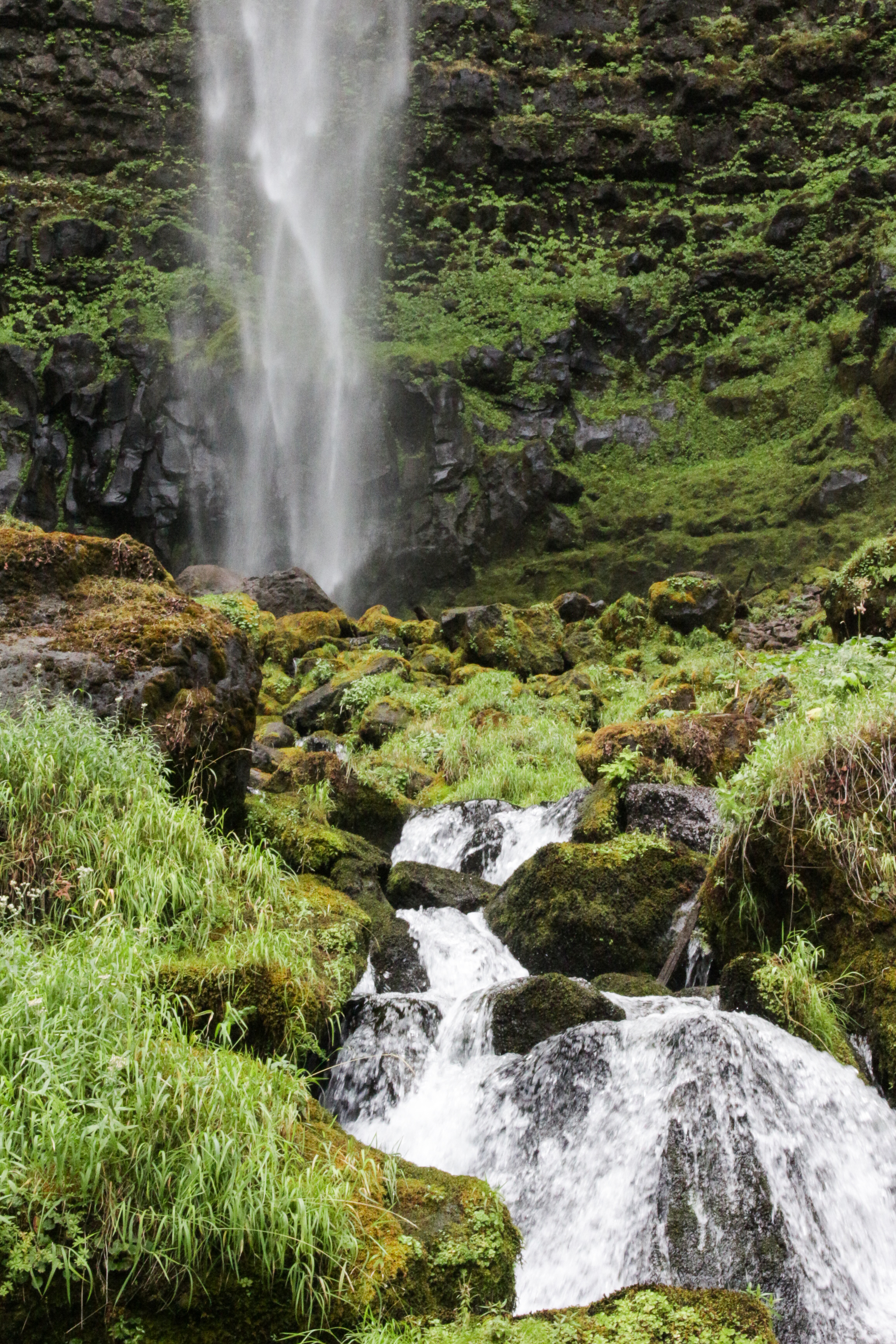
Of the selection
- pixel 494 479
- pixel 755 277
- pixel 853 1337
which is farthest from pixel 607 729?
pixel 755 277

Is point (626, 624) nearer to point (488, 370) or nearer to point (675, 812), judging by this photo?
point (675, 812)

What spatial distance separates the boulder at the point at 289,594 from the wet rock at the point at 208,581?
0.34 metres

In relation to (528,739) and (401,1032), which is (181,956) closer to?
(401,1032)

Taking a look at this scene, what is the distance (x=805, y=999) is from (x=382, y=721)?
9531 millimetres

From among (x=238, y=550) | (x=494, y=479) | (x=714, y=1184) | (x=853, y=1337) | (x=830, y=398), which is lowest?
(x=853, y=1337)

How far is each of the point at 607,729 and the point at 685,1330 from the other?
23.0 ft

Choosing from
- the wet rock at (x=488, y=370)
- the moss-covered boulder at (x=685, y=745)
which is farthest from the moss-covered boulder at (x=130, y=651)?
the wet rock at (x=488, y=370)

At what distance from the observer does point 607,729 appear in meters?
9.55

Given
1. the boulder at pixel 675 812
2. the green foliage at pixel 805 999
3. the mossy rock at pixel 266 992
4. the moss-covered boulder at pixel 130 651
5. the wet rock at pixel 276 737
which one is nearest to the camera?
the mossy rock at pixel 266 992

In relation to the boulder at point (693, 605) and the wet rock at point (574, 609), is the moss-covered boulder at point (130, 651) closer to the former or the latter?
the boulder at point (693, 605)

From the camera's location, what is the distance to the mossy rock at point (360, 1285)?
9.05 feet

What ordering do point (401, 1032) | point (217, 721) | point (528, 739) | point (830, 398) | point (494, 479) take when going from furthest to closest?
1. point (494, 479)
2. point (830, 398)
3. point (528, 739)
4. point (217, 721)
5. point (401, 1032)

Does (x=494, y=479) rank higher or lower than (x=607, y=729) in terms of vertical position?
higher

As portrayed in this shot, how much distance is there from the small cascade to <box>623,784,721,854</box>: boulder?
995 mm
